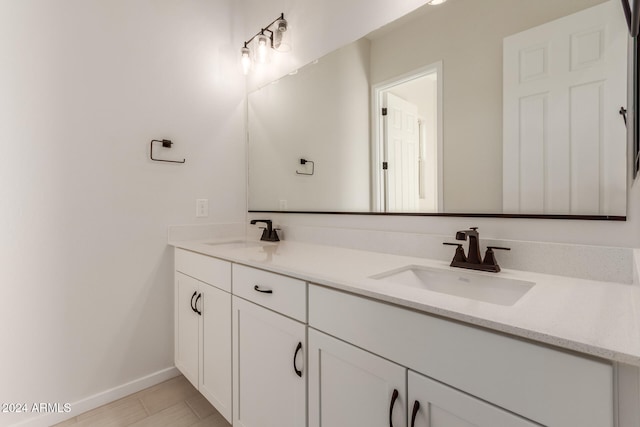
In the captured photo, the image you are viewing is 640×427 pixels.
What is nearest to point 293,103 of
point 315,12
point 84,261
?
point 315,12

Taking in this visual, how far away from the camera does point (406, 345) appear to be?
A: 2.47ft

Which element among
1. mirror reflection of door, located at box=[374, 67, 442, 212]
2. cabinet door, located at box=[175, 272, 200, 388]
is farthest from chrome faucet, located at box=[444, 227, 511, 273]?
cabinet door, located at box=[175, 272, 200, 388]

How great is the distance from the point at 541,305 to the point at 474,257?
372 mm

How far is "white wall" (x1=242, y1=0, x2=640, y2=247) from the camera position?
0.92m

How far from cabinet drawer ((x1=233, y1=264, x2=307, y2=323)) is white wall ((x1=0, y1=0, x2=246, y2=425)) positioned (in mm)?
865

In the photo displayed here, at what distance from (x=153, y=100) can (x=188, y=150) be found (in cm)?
34

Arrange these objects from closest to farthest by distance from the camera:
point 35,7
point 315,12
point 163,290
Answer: point 35,7 < point 315,12 < point 163,290

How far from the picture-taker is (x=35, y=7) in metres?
1.46

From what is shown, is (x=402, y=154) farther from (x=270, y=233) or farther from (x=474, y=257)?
(x=270, y=233)

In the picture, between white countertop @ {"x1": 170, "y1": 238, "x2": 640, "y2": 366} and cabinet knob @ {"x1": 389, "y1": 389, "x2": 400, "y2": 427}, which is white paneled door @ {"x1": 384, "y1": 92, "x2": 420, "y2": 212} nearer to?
white countertop @ {"x1": 170, "y1": 238, "x2": 640, "y2": 366}

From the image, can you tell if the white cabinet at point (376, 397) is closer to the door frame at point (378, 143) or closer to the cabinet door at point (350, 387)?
the cabinet door at point (350, 387)

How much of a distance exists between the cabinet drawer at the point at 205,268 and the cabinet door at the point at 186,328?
5 centimetres

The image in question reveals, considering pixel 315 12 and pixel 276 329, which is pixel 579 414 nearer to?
pixel 276 329

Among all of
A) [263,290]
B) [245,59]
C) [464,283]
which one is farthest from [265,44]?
[464,283]
